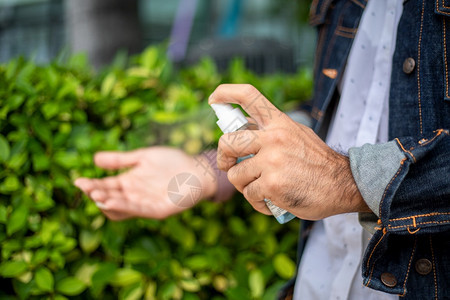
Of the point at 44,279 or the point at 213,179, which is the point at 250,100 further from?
the point at 44,279

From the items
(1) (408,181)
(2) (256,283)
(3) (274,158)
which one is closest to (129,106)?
(2) (256,283)

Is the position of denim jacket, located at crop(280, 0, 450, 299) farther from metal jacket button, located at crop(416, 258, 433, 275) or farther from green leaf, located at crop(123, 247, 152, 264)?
green leaf, located at crop(123, 247, 152, 264)

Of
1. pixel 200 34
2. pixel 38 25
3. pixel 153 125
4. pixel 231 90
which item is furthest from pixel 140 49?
pixel 38 25

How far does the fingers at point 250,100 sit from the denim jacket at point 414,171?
21 cm

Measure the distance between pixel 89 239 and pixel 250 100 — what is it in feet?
2.80

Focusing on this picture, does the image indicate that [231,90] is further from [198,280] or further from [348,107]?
[198,280]

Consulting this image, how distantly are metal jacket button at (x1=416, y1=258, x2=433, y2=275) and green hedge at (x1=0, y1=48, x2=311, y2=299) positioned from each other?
584 millimetres

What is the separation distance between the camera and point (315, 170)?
84 centimetres

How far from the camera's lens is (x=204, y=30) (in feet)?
27.5

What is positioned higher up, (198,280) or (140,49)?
(140,49)

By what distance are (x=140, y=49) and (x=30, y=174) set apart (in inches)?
76.5

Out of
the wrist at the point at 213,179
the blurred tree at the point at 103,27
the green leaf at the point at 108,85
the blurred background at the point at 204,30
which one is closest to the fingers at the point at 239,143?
the wrist at the point at 213,179

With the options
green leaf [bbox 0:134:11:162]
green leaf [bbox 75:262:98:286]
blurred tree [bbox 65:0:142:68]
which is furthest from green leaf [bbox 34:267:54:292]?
blurred tree [bbox 65:0:142:68]

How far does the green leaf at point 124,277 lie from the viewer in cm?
139
